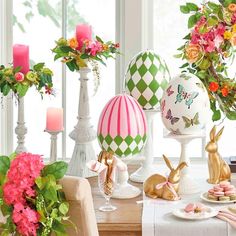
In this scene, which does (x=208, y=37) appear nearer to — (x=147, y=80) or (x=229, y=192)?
(x=147, y=80)

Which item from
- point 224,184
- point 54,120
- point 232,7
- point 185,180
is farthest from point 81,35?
point 224,184

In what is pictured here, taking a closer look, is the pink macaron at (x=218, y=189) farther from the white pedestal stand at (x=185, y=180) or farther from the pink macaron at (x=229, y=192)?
the white pedestal stand at (x=185, y=180)

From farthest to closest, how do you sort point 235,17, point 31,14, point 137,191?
point 31,14
point 235,17
point 137,191

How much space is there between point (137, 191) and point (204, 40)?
65cm

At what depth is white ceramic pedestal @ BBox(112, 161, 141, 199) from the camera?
9.26ft

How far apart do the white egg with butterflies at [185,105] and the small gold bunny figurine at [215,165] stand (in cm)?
13

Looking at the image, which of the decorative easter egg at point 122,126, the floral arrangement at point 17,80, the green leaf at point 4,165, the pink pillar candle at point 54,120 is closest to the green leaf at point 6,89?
the floral arrangement at point 17,80

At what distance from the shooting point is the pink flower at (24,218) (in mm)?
2066

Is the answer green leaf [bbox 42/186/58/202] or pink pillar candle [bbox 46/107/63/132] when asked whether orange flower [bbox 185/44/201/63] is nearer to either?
pink pillar candle [bbox 46/107/63/132]

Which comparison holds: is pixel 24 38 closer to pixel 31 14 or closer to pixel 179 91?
pixel 31 14

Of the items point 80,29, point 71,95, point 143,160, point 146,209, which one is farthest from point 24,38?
point 146,209

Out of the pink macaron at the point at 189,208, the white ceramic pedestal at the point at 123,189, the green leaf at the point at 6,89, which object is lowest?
the pink macaron at the point at 189,208

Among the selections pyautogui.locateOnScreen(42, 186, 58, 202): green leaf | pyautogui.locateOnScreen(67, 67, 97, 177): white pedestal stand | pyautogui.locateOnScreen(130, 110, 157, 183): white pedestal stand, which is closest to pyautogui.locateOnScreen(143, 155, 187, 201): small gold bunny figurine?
pyautogui.locateOnScreen(130, 110, 157, 183): white pedestal stand

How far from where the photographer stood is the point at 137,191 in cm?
285
